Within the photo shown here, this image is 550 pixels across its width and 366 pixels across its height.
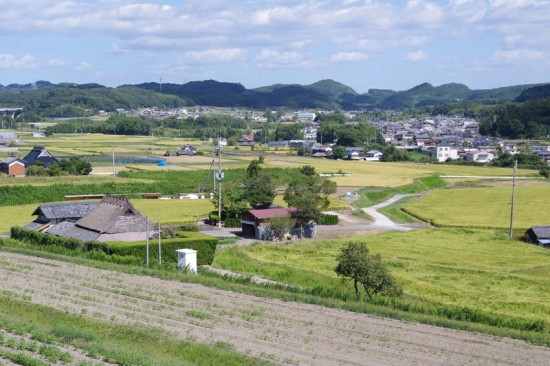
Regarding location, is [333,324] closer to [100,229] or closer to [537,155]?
[100,229]

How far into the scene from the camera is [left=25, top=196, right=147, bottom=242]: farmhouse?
91.4 ft

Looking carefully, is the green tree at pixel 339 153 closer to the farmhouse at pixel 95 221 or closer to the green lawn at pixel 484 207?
the green lawn at pixel 484 207

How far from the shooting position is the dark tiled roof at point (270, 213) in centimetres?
3331

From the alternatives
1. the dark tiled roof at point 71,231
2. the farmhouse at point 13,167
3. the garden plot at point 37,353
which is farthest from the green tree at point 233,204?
the farmhouse at point 13,167

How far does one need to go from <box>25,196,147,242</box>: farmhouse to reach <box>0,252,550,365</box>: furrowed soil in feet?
20.2

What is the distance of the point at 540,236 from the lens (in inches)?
1287

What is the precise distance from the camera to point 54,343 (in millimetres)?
14398

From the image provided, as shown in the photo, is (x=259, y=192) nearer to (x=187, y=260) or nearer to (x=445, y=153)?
(x=187, y=260)

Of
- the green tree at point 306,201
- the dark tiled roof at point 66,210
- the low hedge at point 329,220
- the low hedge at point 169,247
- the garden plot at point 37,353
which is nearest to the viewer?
the garden plot at point 37,353

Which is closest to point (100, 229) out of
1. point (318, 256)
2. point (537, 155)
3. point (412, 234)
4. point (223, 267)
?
point (223, 267)

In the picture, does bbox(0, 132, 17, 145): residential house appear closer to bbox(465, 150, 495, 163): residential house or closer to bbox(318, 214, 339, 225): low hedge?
bbox(318, 214, 339, 225): low hedge

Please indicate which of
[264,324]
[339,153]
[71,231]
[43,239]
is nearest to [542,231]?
[264,324]

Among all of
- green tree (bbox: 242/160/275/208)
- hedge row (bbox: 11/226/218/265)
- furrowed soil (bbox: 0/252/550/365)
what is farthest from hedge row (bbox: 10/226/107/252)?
green tree (bbox: 242/160/275/208)

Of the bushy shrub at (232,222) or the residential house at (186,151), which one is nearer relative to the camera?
the bushy shrub at (232,222)
